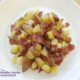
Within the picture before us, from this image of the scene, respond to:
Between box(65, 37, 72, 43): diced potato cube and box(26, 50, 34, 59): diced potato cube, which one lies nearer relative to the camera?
box(26, 50, 34, 59): diced potato cube

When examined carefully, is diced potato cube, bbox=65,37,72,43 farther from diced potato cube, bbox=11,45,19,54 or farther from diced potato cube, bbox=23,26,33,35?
diced potato cube, bbox=11,45,19,54

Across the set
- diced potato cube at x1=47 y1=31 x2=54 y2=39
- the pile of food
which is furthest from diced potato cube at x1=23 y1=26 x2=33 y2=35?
diced potato cube at x1=47 y1=31 x2=54 y2=39

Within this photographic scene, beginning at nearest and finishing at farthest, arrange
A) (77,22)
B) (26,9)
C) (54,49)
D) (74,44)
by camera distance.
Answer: (54,49), (74,44), (77,22), (26,9)

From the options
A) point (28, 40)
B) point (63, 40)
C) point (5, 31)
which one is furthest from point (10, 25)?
point (63, 40)

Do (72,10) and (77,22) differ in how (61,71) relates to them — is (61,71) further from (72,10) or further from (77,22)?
(72,10)

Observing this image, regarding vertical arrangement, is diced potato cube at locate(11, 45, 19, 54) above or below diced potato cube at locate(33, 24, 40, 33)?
below

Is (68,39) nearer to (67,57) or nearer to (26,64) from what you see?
(67,57)

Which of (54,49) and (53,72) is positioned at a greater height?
(54,49)
